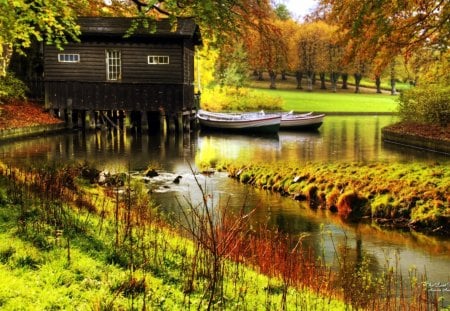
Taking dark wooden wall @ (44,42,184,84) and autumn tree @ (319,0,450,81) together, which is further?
dark wooden wall @ (44,42,184,84)

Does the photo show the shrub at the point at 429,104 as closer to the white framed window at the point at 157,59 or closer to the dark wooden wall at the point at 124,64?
the dark wooden wall at the point at 124,64

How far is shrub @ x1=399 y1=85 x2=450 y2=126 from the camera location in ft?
86.3

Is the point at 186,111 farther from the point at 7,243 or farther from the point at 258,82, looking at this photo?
the point at 258,82

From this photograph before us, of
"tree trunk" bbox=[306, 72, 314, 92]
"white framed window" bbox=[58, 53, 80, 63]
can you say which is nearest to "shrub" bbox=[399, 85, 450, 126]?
"white framed window" bbox=[58, 53, 80, 63]

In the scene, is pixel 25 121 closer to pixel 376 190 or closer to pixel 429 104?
pixel 429 104

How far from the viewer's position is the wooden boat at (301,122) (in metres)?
39.7

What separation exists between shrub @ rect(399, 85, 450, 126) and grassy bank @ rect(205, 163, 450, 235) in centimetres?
1107

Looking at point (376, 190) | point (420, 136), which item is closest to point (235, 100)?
point (420, 136)

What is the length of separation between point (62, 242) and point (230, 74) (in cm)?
5316

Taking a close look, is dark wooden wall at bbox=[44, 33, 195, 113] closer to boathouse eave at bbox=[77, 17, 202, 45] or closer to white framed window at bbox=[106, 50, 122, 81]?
white framed window at bbox=[106, 50, 122, 81]

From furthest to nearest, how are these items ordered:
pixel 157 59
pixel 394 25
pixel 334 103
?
1. pixel 334 103
2. pixel 157 59
3. pixel 394 25

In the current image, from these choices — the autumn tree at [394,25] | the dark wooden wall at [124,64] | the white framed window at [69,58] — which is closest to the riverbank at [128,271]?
the autumn tree at [394,25]

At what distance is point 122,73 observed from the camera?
33.9m

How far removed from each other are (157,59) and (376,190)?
74.2ft
